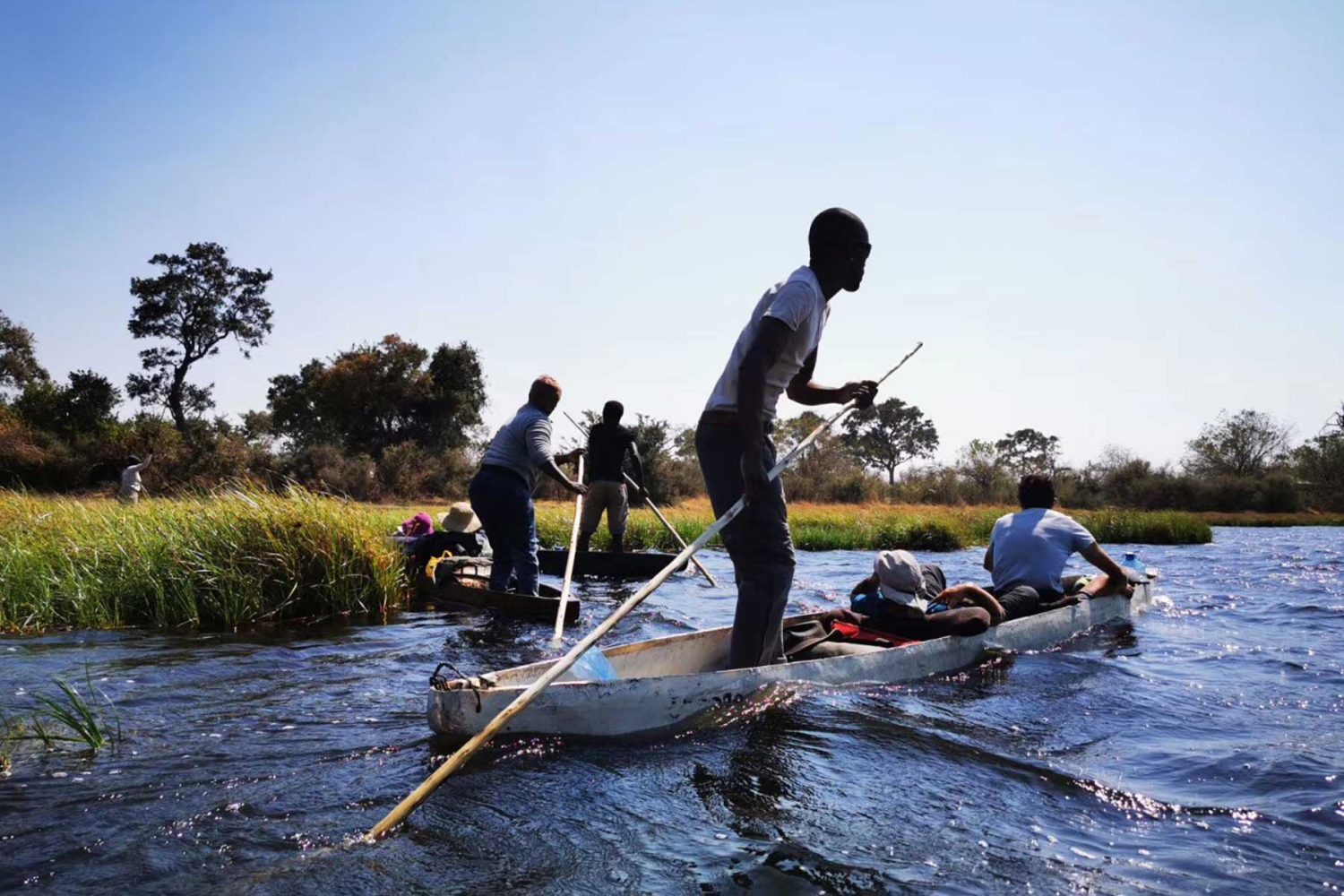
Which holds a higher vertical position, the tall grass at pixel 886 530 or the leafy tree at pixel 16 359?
the leafy tree at pixel 16 359

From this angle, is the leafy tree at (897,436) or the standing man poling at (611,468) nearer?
the standing man poling at (611,468)

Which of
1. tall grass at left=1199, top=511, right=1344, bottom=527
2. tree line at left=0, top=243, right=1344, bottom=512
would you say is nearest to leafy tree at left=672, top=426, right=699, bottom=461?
tree line at left=0, top=243, right=1344, bottom=512

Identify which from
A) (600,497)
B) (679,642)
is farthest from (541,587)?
(679,642)

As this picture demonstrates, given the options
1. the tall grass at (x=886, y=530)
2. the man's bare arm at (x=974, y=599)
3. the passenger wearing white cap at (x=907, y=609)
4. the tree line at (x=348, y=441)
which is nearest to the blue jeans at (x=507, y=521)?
the passenger wearing white cap at (x=907, y=609)

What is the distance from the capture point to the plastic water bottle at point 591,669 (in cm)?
461

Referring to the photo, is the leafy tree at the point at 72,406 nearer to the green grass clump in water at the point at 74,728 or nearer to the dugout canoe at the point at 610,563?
the dugout canoe at the point at 610,563

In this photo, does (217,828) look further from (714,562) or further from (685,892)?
(714,562)

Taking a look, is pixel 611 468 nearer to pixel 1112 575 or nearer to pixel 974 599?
pixel 1112 575

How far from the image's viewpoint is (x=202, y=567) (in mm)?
8164

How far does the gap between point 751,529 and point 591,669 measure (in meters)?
1.06

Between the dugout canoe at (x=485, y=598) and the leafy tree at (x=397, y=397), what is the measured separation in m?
24.1

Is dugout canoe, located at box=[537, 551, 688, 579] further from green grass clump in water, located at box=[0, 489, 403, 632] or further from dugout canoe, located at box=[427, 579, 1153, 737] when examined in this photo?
dugout canoe, located at box=[427, 579, 1153, 737]

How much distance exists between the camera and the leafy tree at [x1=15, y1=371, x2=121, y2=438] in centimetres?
2853

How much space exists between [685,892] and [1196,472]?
47815 mm
